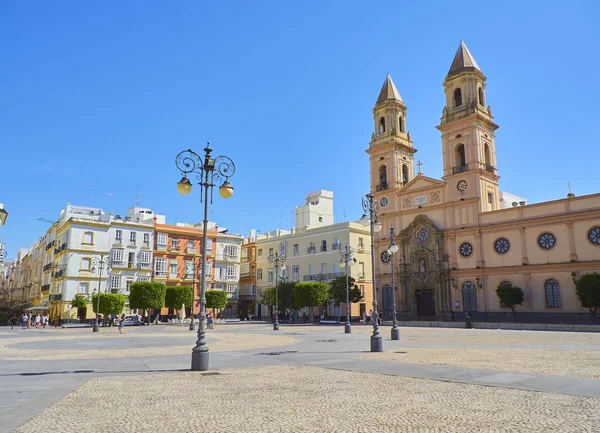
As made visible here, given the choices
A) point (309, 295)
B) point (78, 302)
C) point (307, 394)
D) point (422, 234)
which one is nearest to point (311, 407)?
point (307, 394)

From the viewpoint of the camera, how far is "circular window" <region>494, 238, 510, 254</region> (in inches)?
1702

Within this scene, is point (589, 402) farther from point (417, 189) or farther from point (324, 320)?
point (324, 320)

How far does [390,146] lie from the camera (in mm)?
54312

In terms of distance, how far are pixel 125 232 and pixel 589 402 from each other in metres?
58.5

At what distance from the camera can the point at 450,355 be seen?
16.1 meters

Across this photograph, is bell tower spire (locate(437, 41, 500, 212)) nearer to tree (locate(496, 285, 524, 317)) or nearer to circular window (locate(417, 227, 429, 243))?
circular window (locate(417, 227, 429, 243))

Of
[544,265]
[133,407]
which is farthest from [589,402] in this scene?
[544,265]

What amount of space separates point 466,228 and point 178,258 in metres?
37.6

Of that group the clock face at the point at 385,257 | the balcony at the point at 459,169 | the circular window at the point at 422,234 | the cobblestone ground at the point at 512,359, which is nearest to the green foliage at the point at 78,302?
→ the clock face at the point at 385,257

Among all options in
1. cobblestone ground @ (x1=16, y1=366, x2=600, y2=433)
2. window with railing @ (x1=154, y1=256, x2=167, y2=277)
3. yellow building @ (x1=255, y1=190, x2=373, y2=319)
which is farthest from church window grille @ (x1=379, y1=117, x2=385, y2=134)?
cobblestone ground @ (x1=16, y1=366, x2=600, y2=433)

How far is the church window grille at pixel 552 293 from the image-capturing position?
129 feet

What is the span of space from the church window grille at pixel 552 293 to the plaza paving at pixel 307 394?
27.0 metres

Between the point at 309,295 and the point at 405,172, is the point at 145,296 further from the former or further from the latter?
the point at 405,172

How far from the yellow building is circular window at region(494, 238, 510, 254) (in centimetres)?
1776
